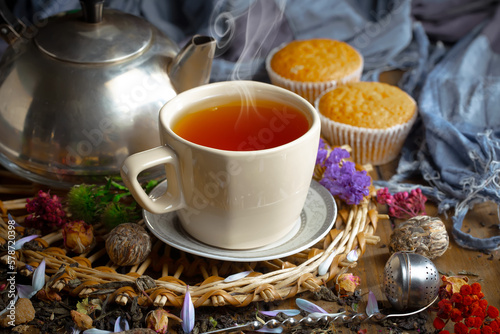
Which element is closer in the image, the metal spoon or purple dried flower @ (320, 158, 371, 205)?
the metal spoon

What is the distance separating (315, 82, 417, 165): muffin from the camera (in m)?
1.51

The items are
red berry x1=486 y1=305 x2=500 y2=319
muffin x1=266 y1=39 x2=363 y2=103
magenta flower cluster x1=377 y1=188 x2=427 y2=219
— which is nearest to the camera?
red berry x1=486 y1=305 x2=500 y2=319

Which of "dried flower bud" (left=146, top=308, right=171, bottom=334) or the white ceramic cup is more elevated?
the white ceramic cup

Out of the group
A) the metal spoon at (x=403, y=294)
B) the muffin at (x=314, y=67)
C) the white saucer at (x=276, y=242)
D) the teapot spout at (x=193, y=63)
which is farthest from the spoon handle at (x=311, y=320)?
the muffin at (x=314, y=67)

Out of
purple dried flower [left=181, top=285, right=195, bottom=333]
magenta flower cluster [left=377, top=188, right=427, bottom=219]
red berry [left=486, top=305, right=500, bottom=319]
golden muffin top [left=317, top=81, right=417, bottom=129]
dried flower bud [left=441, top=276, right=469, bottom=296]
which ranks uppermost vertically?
purple dried flower [left=181, top=285, right=195, bottom=333]

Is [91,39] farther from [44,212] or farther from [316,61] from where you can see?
[316,61]

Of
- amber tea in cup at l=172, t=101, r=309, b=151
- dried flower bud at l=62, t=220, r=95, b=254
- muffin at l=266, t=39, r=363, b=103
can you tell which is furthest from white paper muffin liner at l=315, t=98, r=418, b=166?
dried flower bud at l=62, t=220, r=95, b=254

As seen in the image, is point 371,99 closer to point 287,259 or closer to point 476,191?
point 476,191

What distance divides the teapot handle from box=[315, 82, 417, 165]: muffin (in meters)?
0.82

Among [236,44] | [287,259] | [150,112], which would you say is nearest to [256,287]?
[287,259]

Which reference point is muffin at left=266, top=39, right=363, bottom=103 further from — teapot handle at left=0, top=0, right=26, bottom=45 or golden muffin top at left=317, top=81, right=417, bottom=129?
teapot handle at left=0, top=0, right=26, bottom=45

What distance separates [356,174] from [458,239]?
0.27m

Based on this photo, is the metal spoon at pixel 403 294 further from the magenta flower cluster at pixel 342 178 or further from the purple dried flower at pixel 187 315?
the magenta flower cluster at pixel 342 178

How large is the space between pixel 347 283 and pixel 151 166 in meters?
0.42
